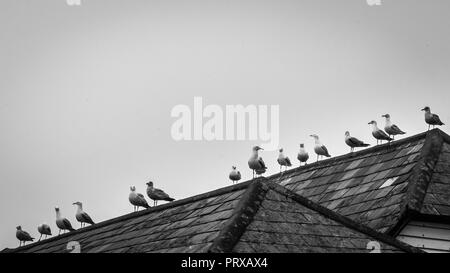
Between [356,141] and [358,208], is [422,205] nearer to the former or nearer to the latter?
[358,208]

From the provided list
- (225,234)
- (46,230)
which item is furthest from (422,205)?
(46,230)

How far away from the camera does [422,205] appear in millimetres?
24797

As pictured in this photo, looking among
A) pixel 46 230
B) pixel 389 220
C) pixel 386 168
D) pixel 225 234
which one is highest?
pixel 46 230

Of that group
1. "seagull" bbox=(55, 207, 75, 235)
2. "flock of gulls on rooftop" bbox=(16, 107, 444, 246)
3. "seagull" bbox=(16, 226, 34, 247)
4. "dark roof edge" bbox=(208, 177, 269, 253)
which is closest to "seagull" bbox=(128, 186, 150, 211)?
"flock of gulls on rooftop" bbox=(16, 107, 444, 246)

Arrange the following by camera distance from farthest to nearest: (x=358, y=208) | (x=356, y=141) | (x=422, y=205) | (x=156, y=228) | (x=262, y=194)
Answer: (x=356, y=141) < (x=358, y=208) < (x=422, y=205) < (x=156, y=228) < (x=262, y=194)

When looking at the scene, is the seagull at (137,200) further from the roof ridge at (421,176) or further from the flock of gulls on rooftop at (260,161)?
the roof ridge at (421,176)

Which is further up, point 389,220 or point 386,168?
point 386,168

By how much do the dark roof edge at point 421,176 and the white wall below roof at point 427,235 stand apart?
23cm

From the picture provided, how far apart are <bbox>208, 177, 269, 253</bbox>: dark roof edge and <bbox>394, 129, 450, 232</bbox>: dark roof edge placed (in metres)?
5.57

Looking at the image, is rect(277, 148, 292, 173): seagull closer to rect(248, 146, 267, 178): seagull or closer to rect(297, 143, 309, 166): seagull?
rect(297, 143, 309, 166): seagull

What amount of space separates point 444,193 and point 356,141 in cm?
1422

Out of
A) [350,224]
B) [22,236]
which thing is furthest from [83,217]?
[350,224]

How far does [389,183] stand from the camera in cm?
2680

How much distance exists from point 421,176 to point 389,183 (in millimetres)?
1219
